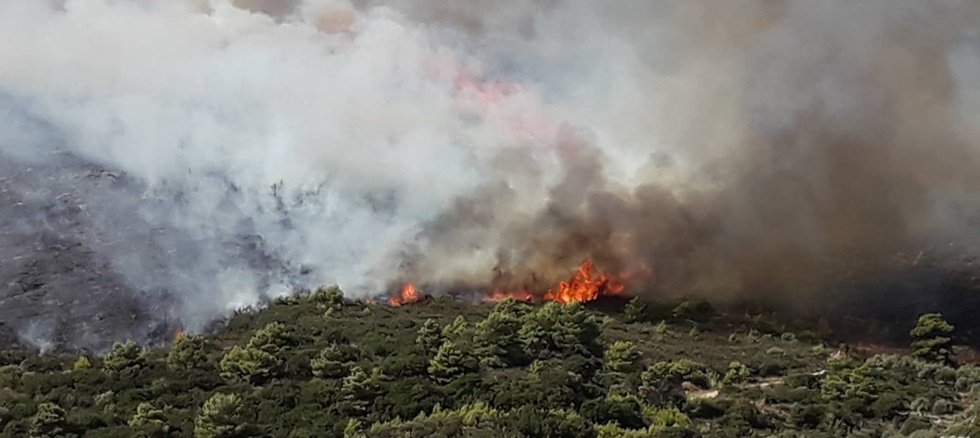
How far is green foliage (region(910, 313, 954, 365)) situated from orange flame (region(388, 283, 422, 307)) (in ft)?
126

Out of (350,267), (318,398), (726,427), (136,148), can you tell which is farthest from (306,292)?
(726,427)

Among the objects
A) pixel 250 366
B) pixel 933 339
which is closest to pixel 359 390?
pixel 250 366

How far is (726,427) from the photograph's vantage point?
54156mm

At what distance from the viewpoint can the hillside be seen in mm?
48812

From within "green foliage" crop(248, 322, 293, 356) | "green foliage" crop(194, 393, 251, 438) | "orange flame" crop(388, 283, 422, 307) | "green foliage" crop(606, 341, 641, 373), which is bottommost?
"green foliage" crop(194, 393, 251, 438)

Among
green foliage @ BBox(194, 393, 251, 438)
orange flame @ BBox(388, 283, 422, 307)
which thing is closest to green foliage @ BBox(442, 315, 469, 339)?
orange flame @ BBox(388, 283, 422, 307)

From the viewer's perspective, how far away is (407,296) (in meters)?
82.6

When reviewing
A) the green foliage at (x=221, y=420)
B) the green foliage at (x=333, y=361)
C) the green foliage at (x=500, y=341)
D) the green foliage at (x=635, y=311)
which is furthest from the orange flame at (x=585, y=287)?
the green foliage at (x=221, y=420)

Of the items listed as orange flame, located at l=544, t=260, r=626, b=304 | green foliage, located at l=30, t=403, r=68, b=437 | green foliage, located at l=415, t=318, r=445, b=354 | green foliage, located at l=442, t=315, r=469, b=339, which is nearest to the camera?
green foliage, located at l=30, t=403, r=68, b=437

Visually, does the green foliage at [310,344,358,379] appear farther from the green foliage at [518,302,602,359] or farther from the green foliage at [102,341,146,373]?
the green foliage at [518,302,602,359]

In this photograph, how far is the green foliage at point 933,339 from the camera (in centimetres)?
7475

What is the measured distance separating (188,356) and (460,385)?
52.1 feet

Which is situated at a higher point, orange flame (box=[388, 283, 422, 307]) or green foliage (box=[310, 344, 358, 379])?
orange flame (box=[388, 283, 422, 307])

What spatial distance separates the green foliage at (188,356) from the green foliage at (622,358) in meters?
24.1
